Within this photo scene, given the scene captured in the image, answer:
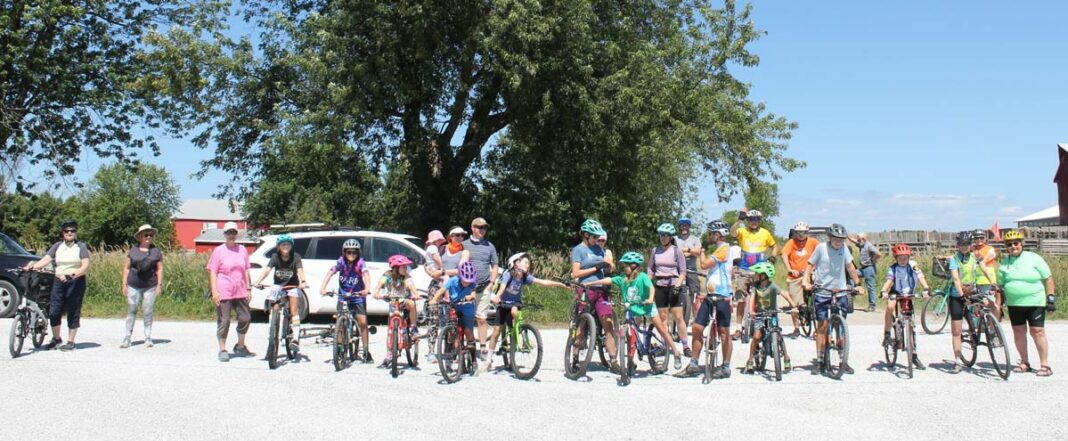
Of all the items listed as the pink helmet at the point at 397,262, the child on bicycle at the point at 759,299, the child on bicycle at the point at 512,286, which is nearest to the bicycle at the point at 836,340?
the child on bicycle at the point at 759,299

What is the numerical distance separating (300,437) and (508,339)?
347cm

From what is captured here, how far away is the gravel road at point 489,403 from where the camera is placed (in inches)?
277

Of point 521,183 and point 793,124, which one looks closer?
point 793,124

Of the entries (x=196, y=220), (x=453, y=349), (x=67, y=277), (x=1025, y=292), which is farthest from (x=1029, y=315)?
(x=196, y=220)

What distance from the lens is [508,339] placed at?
9.86 metres

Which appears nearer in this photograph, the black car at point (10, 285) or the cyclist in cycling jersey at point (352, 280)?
the cyclist in cycling jersey at point (352, 280)

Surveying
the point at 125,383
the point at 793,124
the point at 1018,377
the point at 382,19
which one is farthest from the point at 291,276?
the point at 793,124

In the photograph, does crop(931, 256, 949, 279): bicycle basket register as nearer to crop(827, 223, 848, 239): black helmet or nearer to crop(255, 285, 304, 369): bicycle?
crop(827, 223, 848, 239): black helmet

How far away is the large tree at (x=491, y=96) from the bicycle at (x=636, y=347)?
31.5 feet

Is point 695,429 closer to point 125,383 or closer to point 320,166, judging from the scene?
point 125,383

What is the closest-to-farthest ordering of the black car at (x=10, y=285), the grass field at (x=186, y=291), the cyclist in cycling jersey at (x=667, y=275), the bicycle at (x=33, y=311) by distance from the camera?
the cyclist in cycling jersey at (x=667, y=275)
the bicycle at (x=33, y=311)
the black car at (x=10, y=285)
the grass field at (x=186, y=291)

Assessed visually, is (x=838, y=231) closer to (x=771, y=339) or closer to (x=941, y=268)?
(x=771, y=339)

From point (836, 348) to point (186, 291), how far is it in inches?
591

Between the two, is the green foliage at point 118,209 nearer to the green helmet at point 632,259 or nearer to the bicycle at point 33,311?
the bicycle at point 33,311
